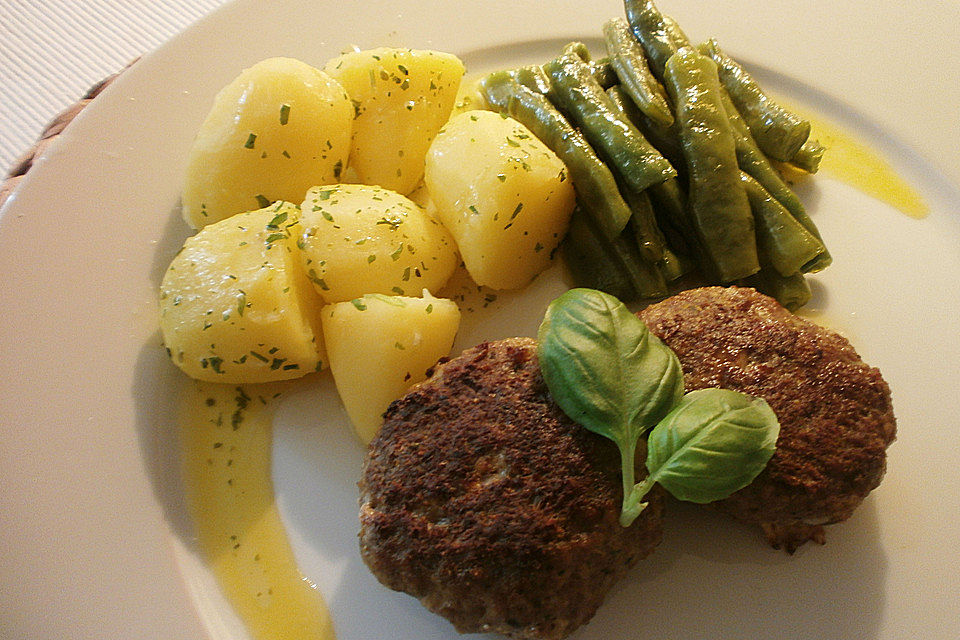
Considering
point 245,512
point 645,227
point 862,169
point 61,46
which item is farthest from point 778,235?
point 61,46

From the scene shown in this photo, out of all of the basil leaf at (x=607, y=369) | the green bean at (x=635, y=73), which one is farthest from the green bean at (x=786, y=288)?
the basil leaf at (x=607, y=369)

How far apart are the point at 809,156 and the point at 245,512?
9.08 feet

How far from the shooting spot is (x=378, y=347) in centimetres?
236

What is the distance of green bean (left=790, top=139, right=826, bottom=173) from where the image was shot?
3.03 metres

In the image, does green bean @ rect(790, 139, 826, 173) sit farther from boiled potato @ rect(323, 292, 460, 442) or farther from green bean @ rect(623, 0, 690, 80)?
boiled potato @ rect(323, 292, 460, 442)

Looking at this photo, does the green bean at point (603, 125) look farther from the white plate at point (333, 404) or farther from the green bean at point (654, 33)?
the white plate at point (333, 404)

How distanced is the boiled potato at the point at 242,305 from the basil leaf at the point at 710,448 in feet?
4.36

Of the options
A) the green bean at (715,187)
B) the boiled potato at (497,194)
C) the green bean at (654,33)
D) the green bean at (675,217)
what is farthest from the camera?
the green bean at (654,33)

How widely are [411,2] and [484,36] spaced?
1.43 ft

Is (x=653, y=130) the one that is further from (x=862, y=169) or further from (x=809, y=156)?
(x=862, y=169)

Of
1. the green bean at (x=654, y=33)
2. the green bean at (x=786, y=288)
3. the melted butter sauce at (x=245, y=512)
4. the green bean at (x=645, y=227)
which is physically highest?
the green bean at (x=654, y=33)

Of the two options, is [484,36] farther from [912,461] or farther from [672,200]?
[912,461]

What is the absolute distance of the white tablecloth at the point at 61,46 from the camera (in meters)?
3.82

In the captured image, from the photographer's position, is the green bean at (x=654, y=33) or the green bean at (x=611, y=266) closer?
the green bean at (x=611, y=266)
